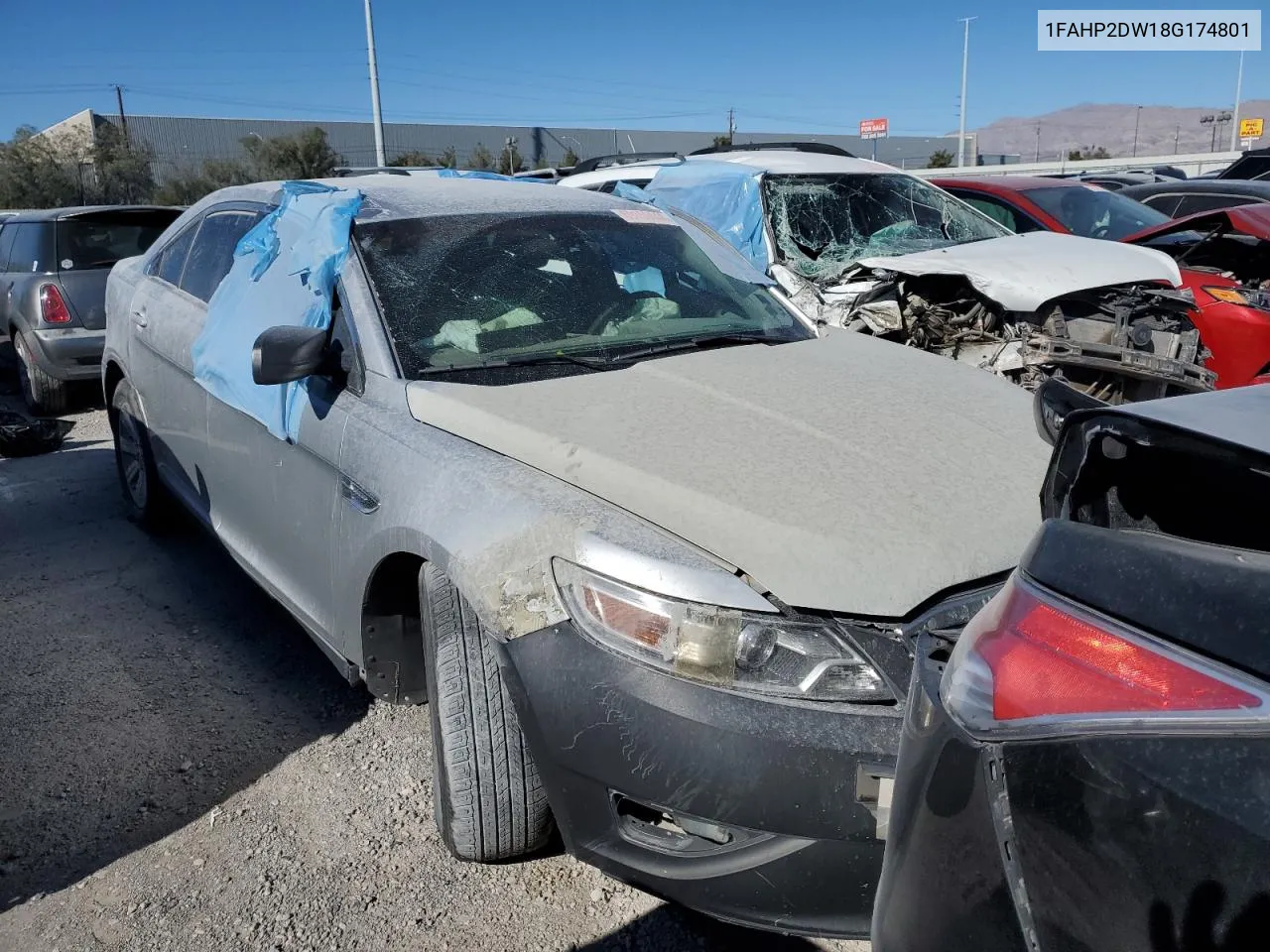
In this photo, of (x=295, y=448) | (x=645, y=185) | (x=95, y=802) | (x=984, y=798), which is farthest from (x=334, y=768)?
(x=645, y=185)

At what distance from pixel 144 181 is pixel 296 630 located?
125ft

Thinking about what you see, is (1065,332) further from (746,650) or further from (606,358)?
(746,650)

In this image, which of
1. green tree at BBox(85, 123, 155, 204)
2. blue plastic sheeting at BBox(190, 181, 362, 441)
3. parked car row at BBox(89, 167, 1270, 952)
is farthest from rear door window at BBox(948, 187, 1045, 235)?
green tree at BBox(85, 123, 155, 204)

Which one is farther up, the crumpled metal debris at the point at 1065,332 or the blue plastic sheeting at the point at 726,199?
the blue plastic sheeting at the point at 726,199

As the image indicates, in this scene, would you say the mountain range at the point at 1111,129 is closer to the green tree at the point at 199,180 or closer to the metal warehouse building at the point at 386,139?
the metal warehouse building at the point at 386,139

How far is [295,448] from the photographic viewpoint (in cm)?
303

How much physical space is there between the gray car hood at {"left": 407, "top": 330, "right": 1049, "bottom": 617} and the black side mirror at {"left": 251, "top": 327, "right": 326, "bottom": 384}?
1.16 ft

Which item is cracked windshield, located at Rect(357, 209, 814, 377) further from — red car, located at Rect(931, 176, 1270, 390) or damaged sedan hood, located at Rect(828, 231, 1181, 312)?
red car, located at Rect(931, 176, 1270, 390)

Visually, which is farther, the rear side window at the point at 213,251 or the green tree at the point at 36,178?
the green tree at the point at 36,178

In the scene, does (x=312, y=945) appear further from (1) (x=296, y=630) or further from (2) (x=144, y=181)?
(2) (x=144, y=181)

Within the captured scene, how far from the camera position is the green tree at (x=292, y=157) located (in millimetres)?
37531

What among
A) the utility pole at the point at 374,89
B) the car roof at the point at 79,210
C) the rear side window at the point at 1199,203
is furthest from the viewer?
the utility pole at the point at 374,89

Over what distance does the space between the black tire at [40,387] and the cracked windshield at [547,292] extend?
5713 mm

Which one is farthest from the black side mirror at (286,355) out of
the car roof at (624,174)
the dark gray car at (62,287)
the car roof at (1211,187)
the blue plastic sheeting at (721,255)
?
the car roof at (1211,187)
